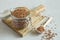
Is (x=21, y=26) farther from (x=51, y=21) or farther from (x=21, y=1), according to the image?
(x=21, y=1)

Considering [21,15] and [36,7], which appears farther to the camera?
[36,7]

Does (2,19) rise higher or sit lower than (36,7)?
lower

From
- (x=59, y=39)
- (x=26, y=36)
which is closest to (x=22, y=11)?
(x=26, y=36)

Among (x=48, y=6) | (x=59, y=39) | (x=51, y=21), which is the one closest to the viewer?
(x=59, y=39)

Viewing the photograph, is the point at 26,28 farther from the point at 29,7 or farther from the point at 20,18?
the point at 29,7

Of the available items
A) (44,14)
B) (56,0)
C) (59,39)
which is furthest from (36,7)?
(59,39)

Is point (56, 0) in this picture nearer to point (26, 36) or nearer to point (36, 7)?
point (36, 7)

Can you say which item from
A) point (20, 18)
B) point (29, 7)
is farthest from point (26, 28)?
point (29, 7)

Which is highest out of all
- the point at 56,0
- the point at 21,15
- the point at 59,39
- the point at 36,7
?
the point at 56,0

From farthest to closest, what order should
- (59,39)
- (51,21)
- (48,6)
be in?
1. (48,6)
2. (51,21)
3. (59,39)
